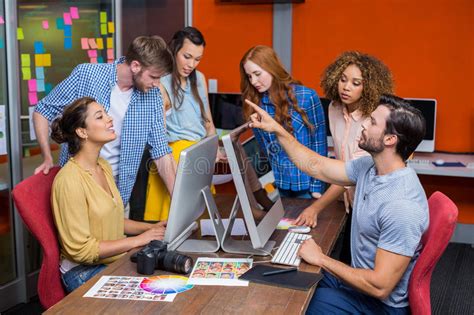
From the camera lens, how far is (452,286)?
401 cm

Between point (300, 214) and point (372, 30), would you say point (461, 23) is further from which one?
point (300, 214)

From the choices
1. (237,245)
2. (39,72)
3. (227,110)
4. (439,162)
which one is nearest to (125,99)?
(237,245)

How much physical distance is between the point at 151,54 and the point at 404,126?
1.18 m

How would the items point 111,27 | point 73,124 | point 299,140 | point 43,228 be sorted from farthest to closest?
point 111,27 → point 299,140 → point 73,124 → point 43,228

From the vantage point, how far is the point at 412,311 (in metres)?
2.12

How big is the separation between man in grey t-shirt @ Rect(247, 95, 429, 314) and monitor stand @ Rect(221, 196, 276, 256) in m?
0.15

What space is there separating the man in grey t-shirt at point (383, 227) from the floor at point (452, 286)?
156 centimetres

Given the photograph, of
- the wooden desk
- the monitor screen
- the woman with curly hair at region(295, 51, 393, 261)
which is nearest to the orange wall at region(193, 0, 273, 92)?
the monitor screen

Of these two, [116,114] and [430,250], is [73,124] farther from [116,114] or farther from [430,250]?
[430,250]

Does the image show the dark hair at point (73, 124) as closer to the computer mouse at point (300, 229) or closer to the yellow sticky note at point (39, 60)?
the computer mouse at point (300, 229)

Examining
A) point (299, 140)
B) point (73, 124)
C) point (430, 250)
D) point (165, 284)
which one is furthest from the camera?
point (299, 140)

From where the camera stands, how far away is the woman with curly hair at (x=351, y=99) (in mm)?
2906

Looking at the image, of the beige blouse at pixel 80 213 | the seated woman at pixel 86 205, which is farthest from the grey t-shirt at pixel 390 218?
the beige blouse at pixel 80 213

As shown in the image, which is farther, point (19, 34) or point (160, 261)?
point (19, 34)
